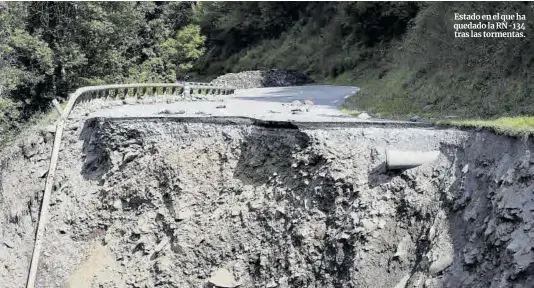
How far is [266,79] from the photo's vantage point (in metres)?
41.9

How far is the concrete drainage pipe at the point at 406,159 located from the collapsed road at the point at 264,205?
0.42ft

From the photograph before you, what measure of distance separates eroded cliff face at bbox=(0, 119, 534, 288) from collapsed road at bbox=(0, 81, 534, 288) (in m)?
0.03

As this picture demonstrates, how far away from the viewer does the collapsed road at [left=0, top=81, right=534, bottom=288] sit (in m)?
11.4

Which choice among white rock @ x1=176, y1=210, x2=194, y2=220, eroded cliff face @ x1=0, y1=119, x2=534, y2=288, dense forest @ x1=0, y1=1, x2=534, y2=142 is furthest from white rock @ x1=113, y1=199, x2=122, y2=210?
dense forest @ x1=0, y1=1, x2=534, y2=142

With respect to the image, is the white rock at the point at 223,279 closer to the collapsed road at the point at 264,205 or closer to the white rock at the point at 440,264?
the collapsed road at the point at 264,205

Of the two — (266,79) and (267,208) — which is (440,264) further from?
(266,79)

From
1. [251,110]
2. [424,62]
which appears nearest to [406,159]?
[251,110]

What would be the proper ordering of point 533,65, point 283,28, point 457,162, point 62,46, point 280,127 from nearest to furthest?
point 457,162
point 280,127
point 533,65
point 62,46
point 283,28

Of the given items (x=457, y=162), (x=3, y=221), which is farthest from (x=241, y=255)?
(x=3, y=221)

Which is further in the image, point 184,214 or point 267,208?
point 184,214

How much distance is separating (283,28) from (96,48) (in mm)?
31111

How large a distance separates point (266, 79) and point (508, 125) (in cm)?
2985

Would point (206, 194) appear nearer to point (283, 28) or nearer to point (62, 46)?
point (62, 46)

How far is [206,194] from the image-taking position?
591 inches
